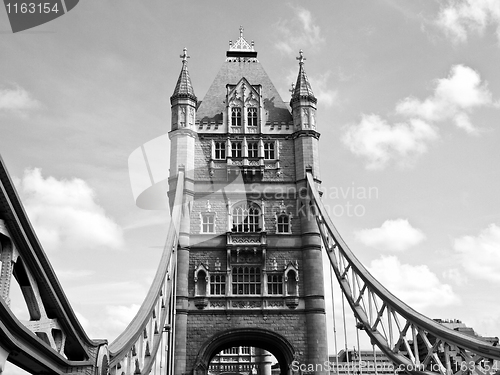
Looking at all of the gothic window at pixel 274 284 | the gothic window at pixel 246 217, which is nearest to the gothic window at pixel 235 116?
the gothic window at pixel 246 217

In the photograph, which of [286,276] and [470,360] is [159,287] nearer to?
[286,276]

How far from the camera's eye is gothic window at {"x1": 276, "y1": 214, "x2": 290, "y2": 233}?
2786 cm

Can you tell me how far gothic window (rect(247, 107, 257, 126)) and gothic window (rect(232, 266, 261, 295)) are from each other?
7867 millimetres

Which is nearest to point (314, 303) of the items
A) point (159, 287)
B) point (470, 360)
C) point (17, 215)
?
point (159, 287)

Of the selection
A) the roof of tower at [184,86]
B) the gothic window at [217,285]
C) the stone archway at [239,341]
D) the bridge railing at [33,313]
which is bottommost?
the bridge railing at [33,313]

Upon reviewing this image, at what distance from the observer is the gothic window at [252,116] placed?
30.4 meters

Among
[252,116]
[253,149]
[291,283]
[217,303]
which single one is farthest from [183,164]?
[291,283]

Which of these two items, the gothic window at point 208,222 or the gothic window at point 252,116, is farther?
the gothic window at point 252,116

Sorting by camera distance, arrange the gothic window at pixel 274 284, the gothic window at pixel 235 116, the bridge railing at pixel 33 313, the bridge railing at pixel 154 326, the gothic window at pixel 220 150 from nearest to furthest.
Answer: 1. the bridge railing at pixel 33 313
2. the bridge railing at pixel 154 326
3. the gothic window at pixel 274 284
4. the gothic window at pixel 220 150
5. the gothic window at pixel 235 116

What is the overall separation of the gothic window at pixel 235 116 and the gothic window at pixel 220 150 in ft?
4.46

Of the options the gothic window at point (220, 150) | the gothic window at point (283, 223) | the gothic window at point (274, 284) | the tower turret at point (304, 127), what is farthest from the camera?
the gothic window at point (220, 150)

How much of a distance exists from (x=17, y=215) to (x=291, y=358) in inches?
734

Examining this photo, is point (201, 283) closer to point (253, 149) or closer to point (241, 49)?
point (253, 149)

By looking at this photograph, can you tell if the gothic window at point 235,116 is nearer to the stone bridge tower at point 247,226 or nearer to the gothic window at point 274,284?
the stone bridge tower at point 247,226
